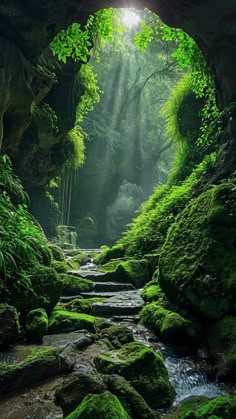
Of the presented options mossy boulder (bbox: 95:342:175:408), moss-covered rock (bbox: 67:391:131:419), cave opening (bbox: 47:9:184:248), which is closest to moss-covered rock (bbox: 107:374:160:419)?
mossy boulder (bbox: 95:342:175:408)

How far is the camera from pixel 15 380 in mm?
3414

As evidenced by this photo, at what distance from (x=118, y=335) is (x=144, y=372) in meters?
1.03

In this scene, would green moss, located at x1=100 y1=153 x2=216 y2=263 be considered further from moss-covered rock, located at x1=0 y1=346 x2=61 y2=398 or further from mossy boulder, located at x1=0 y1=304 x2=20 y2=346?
moss-covered rock, located at x1=0 y1=346 x2=61 y2=398

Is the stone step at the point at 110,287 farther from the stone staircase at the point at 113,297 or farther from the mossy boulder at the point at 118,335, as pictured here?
the mossy boulder at the point at 118,335

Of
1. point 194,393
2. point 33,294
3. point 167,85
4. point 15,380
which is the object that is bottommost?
point 194,393

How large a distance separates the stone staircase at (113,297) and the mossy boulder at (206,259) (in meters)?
0.96

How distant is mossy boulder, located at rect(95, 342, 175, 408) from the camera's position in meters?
3.62

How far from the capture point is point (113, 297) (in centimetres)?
732

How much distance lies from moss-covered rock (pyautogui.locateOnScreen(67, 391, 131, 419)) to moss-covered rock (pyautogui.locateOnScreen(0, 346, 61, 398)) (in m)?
0.90

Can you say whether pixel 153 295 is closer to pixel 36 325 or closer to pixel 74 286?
pixel 74 286

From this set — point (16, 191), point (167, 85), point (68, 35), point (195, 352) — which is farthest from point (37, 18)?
point (167, 85)

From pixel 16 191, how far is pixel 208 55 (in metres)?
6.08

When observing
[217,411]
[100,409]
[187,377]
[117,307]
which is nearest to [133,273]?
[117,307]

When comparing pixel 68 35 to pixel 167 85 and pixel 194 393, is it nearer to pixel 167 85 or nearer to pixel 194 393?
pixel 194 393
